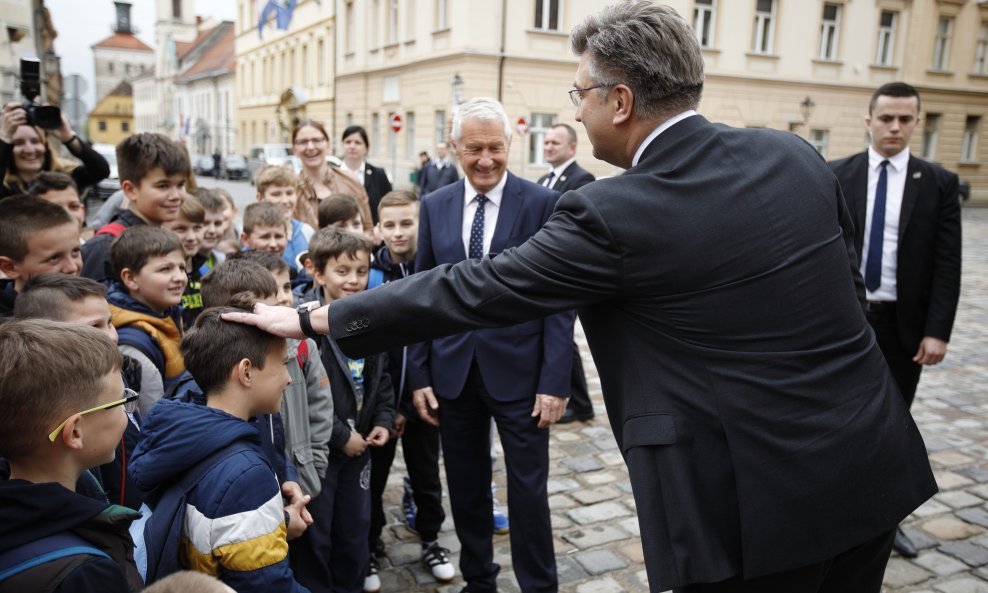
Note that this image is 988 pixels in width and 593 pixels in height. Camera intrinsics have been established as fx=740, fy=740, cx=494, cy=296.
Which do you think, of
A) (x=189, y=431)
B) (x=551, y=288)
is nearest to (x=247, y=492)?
(x=189, y=431)

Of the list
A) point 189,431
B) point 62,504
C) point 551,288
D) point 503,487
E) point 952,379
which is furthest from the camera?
point 952,379

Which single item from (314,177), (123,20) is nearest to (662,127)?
(314,177)

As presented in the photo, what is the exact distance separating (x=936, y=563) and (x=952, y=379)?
4031 mm

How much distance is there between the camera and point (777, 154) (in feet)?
6.41

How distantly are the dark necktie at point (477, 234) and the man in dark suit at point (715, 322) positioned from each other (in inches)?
53.7

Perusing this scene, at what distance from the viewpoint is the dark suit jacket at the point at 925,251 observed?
391 cm

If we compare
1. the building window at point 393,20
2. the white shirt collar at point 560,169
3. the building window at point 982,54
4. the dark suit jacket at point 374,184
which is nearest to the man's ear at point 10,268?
the dark suit jacket at point 374,184

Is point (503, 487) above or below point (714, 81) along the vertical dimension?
below

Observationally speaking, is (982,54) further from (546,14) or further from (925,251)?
(925,251)

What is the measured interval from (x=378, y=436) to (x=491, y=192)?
125 centimetres

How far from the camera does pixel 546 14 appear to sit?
86.1 ft

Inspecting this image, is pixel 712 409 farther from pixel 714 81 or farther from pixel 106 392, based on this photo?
pixel 714 81

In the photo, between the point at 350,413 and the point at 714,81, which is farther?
the point at 714,81

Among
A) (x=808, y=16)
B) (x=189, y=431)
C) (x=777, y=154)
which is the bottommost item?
(x=189, y=431)
